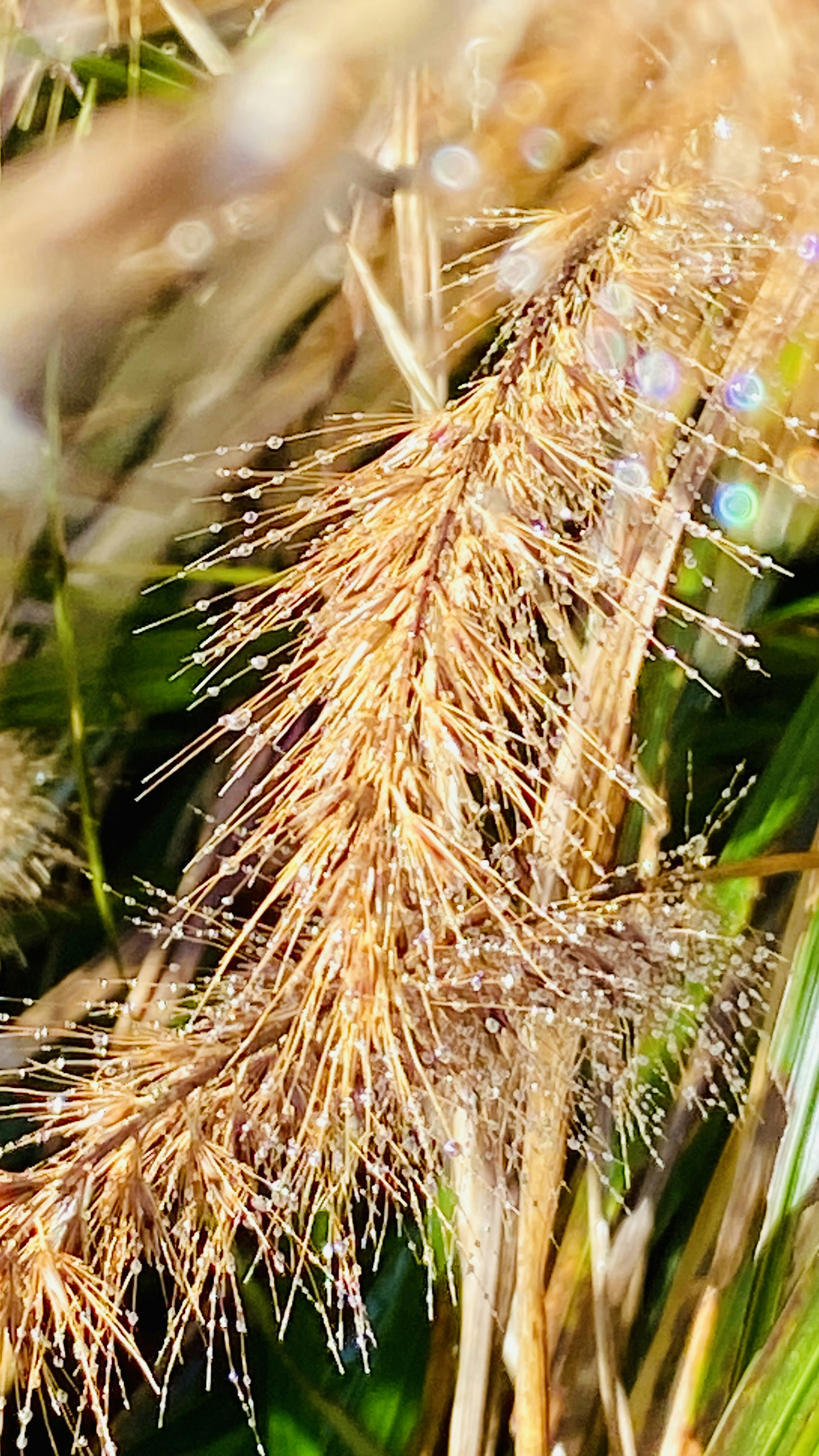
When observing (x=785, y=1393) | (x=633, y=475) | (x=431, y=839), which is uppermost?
(x=633, y=475)

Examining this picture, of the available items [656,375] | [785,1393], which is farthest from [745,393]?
[785,1393]

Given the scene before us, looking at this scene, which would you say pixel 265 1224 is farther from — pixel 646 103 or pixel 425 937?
pixel 646 103

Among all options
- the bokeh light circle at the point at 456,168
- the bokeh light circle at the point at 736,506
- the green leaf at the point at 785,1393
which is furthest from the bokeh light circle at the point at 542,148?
the green leaf at the point at 785,1393

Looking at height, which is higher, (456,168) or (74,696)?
(456,168)

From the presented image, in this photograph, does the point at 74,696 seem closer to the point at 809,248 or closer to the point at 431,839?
the point at 431,839

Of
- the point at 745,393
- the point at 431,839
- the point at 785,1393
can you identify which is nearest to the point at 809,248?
the point at 745,393

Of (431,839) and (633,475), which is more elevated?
(633,475)

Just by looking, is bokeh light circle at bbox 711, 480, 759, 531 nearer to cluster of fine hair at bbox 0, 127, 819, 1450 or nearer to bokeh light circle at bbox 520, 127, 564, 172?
cluster of fine hair at bbox 0, 127, 819, 1450

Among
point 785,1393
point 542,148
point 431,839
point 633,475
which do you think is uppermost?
point 542,148

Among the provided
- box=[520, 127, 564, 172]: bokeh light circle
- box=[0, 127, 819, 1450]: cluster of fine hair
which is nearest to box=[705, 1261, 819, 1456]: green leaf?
box=[0, 127, 819, 1450]: cluster of fine hair

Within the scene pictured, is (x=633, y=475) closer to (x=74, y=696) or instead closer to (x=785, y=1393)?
(x=74, y=696)
